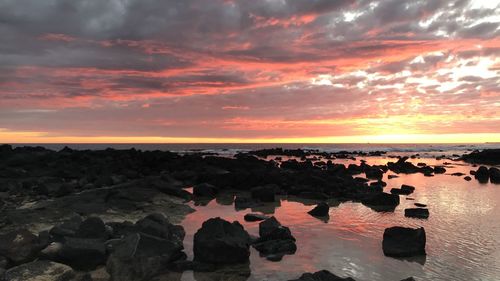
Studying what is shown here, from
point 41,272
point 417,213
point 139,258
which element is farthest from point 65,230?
point 417,213

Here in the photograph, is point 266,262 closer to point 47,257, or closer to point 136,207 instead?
point 47,257

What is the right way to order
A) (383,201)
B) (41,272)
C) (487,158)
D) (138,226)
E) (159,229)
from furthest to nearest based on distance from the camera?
1. (487,158)
2. (383,201)
3. (138,226)
4. (159,229)
5. (41,272)

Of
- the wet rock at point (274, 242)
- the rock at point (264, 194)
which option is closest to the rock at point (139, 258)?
the wet rock at point (274, 242)

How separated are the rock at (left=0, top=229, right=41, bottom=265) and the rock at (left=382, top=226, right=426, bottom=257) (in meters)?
9.71

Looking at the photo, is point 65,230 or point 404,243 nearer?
point 404,243

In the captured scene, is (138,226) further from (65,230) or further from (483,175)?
(483,175)

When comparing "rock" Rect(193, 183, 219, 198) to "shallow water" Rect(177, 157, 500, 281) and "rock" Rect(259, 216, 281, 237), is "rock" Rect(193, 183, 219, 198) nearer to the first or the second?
"shallow water" Rect(177, 157, 500, 281)

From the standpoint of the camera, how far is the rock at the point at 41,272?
27.8ft

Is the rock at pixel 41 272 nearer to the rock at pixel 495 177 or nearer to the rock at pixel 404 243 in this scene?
the rock at pixel 404 243

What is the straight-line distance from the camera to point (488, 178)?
108 ft

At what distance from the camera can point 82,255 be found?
32.9 ft

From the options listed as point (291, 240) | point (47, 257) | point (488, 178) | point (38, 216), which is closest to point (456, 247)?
point (291, 240)

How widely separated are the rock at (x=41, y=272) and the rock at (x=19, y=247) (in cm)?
115

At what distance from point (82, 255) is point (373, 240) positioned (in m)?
8.86
